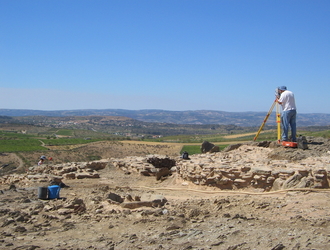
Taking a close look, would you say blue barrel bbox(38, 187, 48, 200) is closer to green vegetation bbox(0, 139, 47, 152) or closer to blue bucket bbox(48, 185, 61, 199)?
blue bucket bbox(48, 185, 61, 199)

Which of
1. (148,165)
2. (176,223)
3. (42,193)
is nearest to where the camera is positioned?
(176,223)

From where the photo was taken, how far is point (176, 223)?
7.49m

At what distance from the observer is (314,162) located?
1142 centimetres

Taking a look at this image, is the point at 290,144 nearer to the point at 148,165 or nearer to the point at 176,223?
the point at 148,165

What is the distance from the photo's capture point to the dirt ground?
6.39 meters

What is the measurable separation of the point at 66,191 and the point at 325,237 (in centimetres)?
895

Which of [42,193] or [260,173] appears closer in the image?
[42,193]

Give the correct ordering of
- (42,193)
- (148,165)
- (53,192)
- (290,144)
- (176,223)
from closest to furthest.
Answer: (176,223) < (42,193) < (53,192) < (290,144) < (148,165)

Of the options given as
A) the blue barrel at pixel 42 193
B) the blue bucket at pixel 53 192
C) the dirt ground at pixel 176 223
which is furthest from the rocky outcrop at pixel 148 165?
the blue barrel at pixel 42 193

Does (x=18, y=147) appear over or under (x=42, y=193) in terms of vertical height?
under

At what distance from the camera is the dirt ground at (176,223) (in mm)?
6395

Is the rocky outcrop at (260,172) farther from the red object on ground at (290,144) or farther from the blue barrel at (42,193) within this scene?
the blue barrel at (42,193)

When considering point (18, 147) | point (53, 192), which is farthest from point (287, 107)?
point (18, 147)

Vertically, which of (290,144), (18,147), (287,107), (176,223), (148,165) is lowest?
(18,147)
